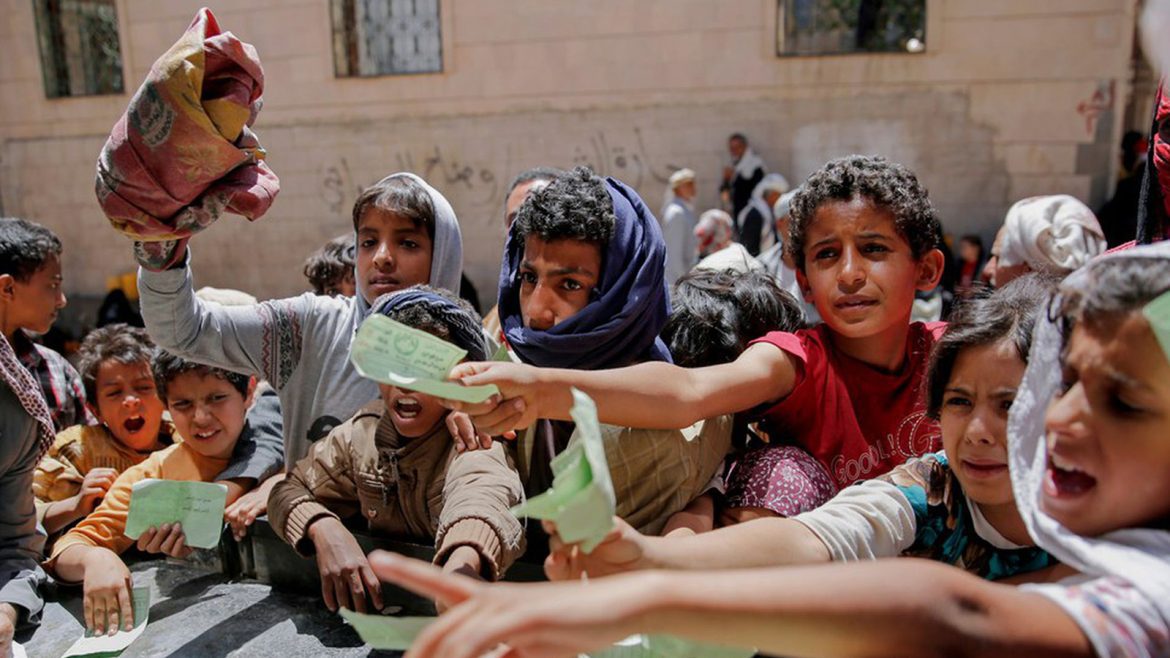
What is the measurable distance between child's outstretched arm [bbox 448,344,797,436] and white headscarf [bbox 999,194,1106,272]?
204 centimetres

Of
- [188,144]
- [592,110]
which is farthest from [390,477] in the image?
[592,110]

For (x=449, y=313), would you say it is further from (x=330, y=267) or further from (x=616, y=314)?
(x=330, y=267)

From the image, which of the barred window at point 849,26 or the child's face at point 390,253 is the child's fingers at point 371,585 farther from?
the barred window at point 849,26

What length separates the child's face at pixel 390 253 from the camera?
2.34m

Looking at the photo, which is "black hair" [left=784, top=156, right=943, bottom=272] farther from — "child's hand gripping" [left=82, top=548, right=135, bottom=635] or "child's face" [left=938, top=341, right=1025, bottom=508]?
"child's hand gripping" [left=82, top=548, right=135, bottom=635]

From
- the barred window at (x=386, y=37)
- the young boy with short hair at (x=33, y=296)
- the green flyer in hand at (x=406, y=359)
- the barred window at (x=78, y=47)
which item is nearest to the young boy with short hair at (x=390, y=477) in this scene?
the green flyer in hand at (x=406, y=359)

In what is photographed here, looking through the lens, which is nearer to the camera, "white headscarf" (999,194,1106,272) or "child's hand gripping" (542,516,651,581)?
"child's hand gripping" (542,516,651,581)

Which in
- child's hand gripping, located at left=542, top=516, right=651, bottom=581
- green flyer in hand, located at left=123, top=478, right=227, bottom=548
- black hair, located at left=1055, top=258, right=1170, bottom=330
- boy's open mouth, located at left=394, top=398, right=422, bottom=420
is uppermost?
black hair, located at left=1055, top=258, right=1170, bottom=330

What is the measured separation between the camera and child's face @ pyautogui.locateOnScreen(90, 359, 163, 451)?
2.82m

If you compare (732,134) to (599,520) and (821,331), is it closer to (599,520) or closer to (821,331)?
(821,331)

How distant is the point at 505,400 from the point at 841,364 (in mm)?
853

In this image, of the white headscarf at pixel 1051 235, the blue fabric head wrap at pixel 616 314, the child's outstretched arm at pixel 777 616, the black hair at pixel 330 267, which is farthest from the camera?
the black hair at pixel 330 267

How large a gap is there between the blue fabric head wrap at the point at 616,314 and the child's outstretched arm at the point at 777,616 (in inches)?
36.1

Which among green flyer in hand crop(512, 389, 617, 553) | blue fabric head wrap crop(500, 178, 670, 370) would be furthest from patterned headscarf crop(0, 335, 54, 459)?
green flyer in hand crop(512, 389, 617, 553)
